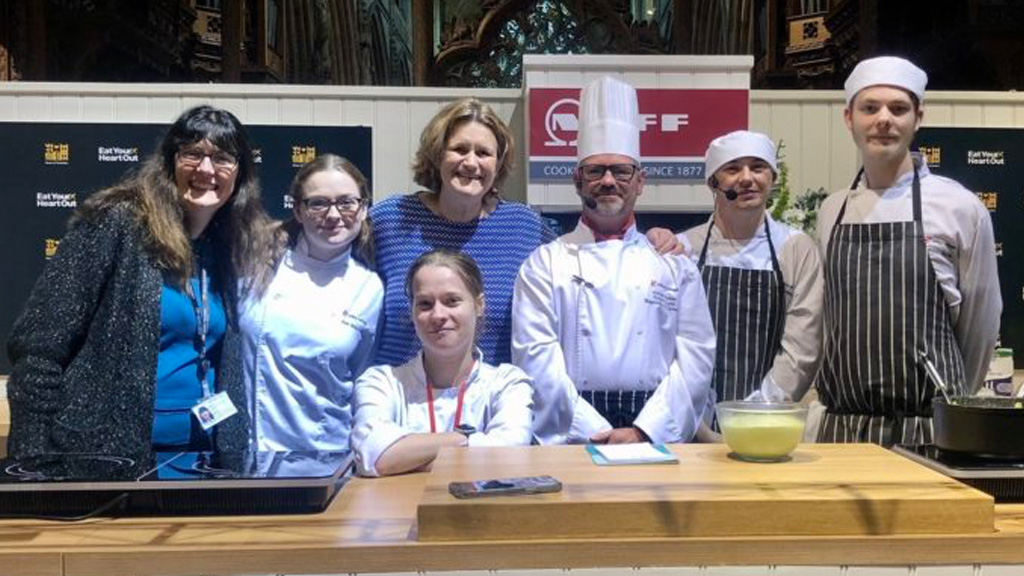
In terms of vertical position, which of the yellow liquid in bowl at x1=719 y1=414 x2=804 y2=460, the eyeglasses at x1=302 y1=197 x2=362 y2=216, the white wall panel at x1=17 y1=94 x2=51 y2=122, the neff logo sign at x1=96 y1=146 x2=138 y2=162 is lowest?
the yellow liquid in bowl at x1=719 y1=414 x2=804 y2=460

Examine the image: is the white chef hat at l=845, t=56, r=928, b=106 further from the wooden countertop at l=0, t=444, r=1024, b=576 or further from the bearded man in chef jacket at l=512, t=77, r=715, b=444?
the wooden countertop at l=0, t=444, r=1024, b=576

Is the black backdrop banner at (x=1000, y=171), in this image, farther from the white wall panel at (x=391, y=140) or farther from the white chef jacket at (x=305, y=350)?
the white chef jacket at (x=305, y=350)

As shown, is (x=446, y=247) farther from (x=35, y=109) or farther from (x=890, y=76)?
(x=35, y=109)

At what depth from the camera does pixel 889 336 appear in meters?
2.14

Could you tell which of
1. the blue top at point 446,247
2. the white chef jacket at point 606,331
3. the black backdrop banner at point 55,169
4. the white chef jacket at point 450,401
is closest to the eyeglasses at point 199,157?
the blue top at point 446,247

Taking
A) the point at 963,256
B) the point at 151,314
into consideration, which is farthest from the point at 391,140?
the point at 963,256

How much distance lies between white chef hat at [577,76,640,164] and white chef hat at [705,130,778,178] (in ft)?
0.87

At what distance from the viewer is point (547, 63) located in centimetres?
396

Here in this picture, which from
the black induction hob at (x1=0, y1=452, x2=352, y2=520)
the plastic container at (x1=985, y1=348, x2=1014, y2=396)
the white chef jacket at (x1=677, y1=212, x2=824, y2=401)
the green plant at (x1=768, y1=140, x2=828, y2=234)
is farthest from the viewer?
the green plant at (x1=768, y1=140, x2=828, y2=234)

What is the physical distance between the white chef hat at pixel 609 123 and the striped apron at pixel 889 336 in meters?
0.57

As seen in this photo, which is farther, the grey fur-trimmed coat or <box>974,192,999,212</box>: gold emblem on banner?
<box>974,192,999,212</box>: gold emblem on banner

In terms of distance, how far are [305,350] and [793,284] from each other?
1.23 meters

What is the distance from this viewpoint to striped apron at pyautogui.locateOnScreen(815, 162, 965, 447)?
212cm

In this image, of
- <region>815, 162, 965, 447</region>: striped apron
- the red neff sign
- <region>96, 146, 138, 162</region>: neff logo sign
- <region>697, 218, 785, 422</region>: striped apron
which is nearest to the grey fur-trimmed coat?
<region>697, 218, 785, 422</region>: striped apron
